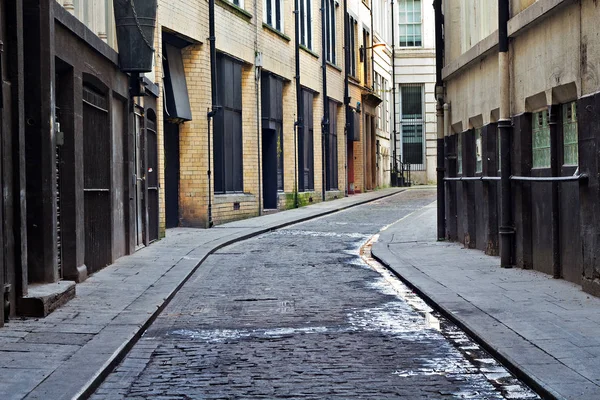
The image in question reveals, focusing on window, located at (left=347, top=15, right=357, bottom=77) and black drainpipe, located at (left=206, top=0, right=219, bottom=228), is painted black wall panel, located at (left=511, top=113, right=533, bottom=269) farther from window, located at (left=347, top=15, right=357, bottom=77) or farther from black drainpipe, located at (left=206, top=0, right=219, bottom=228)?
window, located at (left=347, top=15, right=357, bottom=77)

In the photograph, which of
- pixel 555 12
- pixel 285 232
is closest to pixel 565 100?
pixel 555 12

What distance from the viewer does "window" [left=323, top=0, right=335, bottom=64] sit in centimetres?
4203

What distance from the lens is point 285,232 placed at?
23891 millimetres

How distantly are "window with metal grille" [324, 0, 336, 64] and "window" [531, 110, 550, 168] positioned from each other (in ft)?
92.7

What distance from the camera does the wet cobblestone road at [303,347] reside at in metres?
6.86

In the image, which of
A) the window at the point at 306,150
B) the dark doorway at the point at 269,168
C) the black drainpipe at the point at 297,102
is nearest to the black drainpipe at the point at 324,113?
the window at the point at 306,150

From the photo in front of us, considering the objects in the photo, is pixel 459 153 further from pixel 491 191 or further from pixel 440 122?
pixel 491 191

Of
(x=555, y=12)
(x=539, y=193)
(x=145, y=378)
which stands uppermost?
(x=555, y=12)

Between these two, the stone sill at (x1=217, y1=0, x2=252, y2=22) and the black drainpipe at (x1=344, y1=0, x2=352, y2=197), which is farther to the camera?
the black drainpipe at (x1=344, y1=0, x2=352, y2=197)

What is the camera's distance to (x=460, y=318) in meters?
9.48

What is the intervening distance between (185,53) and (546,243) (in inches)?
543

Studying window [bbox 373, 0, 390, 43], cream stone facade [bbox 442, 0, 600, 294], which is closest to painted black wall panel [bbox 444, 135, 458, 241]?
cream stone facade [bbox 442, 0, 600, 294]

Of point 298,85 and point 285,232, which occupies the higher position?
point 298,85

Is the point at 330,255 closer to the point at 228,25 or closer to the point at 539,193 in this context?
the point at 539,193
